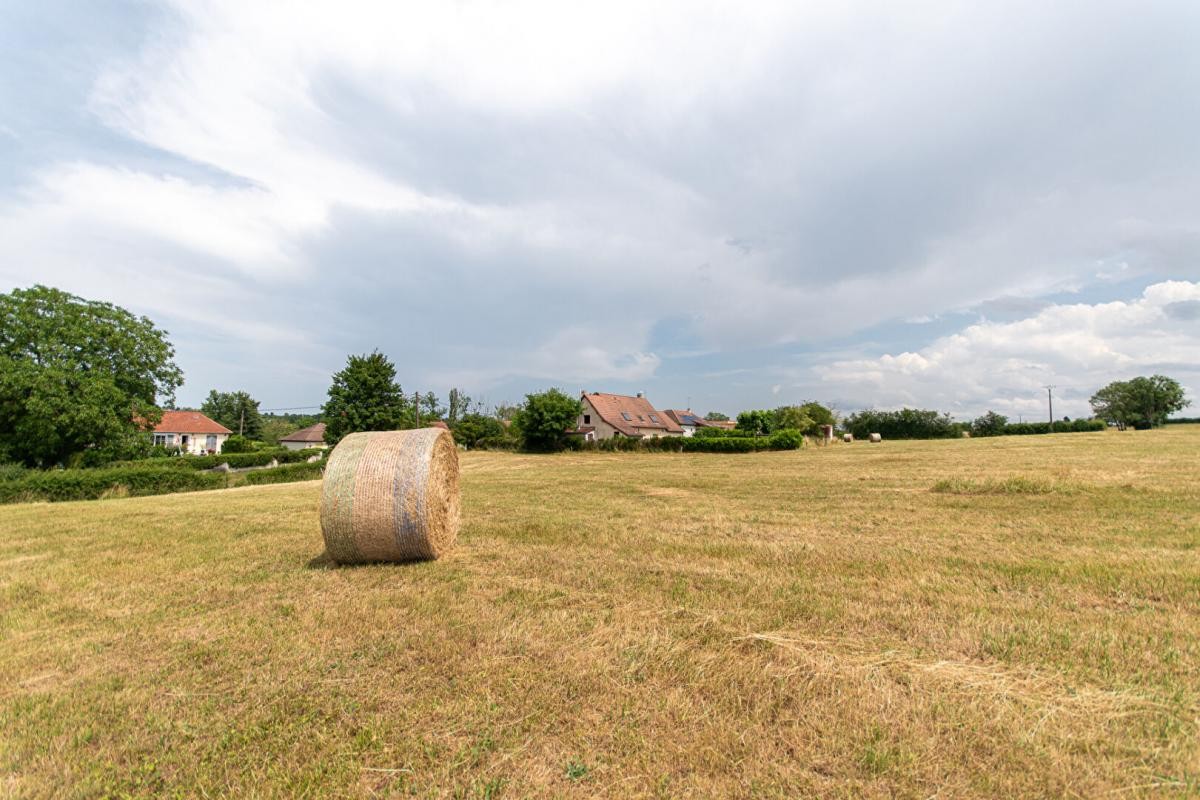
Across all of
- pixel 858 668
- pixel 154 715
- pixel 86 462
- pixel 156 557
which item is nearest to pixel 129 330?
pixel 86 462

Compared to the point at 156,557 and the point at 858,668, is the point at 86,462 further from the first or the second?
the point at 858,668

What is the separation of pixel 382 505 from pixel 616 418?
52759 mm

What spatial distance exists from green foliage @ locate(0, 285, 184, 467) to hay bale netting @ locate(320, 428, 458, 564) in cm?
3475

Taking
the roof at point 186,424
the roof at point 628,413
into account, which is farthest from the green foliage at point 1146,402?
the roof at point 186,424

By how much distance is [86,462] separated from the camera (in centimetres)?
3117

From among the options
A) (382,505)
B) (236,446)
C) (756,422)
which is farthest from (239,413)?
(382,505)

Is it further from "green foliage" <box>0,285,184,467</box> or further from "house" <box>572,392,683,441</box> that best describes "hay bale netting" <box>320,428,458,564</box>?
"house" <box>572,392,683,441</box>

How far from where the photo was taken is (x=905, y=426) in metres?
60.4

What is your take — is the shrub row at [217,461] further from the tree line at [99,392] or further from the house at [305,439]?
the house at [305,439]

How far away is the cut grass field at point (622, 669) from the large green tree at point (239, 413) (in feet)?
304

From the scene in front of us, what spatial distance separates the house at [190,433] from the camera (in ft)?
197

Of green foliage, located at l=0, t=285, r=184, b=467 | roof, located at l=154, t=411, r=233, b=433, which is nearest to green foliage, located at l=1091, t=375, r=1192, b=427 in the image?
green foliage, located at l=0, t=285, r=184, b=467

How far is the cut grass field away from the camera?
9.16 feet

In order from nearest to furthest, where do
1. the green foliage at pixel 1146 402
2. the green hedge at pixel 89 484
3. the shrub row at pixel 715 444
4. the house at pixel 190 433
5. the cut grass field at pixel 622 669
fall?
the cut grass field at pixel 622 669 < the green hedge at pixel 89 484 < the shrub row at pixel 715 444 < the house at pixel 190 433 < the green foliage at pixel 1146 402
